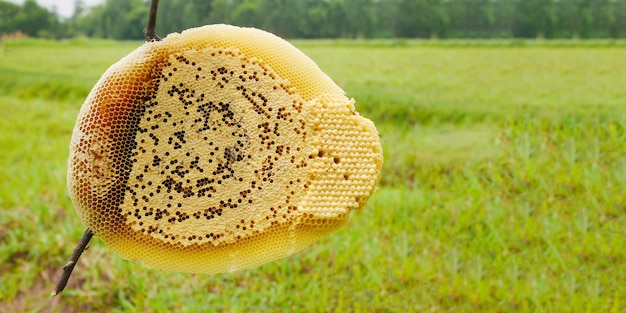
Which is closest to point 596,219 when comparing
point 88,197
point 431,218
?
point 431,218

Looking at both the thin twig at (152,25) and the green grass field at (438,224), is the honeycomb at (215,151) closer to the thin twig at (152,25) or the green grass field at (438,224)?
the thin twig at (152,25)

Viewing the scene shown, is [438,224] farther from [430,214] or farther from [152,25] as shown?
[152,25]

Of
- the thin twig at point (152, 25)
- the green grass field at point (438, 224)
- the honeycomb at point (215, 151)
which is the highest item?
the thin twig at point (152, 25)

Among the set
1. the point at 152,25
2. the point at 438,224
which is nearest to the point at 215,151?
the point at 152,25

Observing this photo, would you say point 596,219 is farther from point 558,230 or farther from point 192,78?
point 192,78

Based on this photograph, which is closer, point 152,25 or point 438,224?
point 152,25

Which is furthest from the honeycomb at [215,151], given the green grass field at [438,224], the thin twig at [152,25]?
the green grass field at [438,224]

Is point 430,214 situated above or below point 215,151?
below

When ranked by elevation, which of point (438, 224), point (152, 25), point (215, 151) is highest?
point (152, 25)
